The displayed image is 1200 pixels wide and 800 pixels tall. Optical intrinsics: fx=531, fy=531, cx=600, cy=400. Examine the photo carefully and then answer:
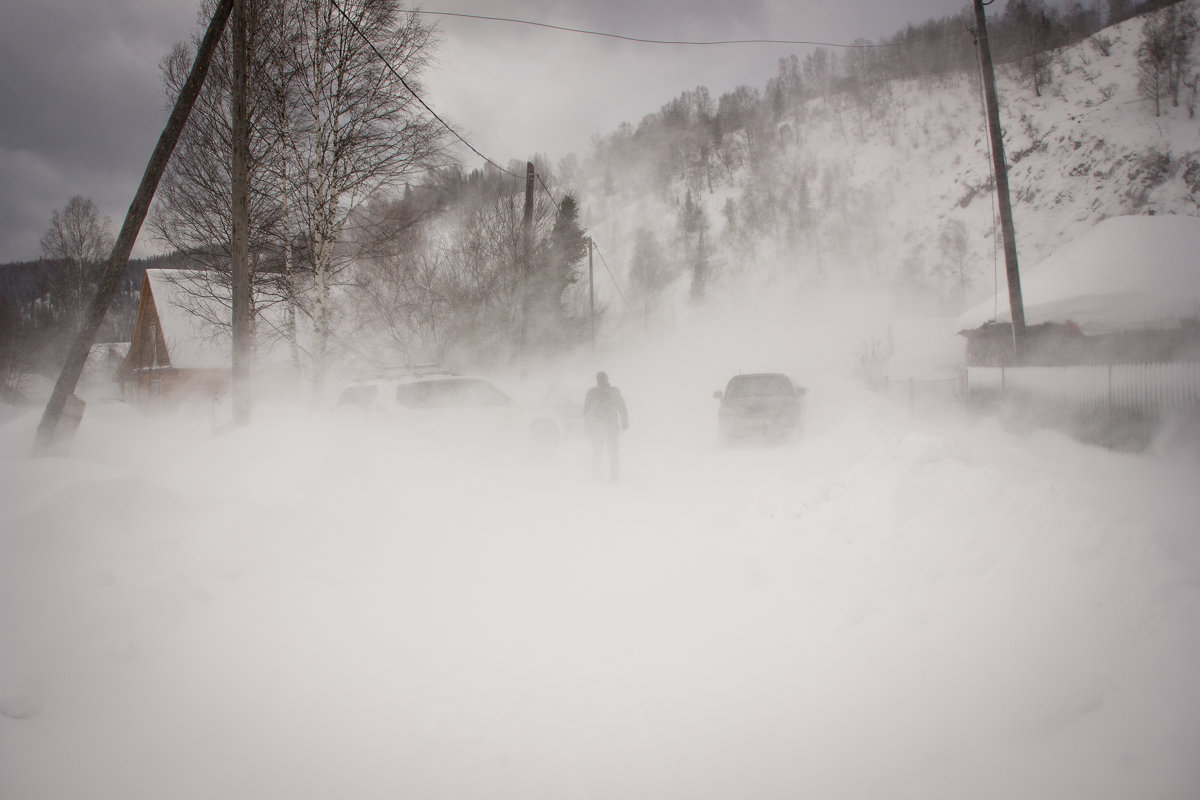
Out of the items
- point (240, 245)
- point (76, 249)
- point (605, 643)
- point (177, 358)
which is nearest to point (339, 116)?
point (240, 245)

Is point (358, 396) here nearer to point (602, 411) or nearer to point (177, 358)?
point (602, 411)

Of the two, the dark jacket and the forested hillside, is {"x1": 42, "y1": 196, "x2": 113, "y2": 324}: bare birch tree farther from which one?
the dark jacket

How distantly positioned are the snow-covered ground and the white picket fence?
142 inches

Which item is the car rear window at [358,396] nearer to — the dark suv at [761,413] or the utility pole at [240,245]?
the utility pole at [240,245]

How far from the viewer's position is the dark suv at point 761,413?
11586 millimetres

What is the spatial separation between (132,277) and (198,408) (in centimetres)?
8971

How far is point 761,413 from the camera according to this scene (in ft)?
38.2

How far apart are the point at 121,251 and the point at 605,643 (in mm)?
7852

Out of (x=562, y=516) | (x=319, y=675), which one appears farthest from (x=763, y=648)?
(x=562, y=516)

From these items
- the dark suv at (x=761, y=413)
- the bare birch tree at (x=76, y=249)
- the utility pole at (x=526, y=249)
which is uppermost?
the bare birch tree at (x=76, y=249)

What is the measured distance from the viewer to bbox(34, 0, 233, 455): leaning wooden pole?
248 inches

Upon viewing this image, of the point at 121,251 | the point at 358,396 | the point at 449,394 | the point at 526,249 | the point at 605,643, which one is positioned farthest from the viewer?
the point at 526,249

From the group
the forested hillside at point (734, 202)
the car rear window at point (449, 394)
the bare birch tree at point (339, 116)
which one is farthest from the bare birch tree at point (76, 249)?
the car rear window at point (449, 394)

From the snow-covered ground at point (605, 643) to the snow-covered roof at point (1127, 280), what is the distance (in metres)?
13.2
